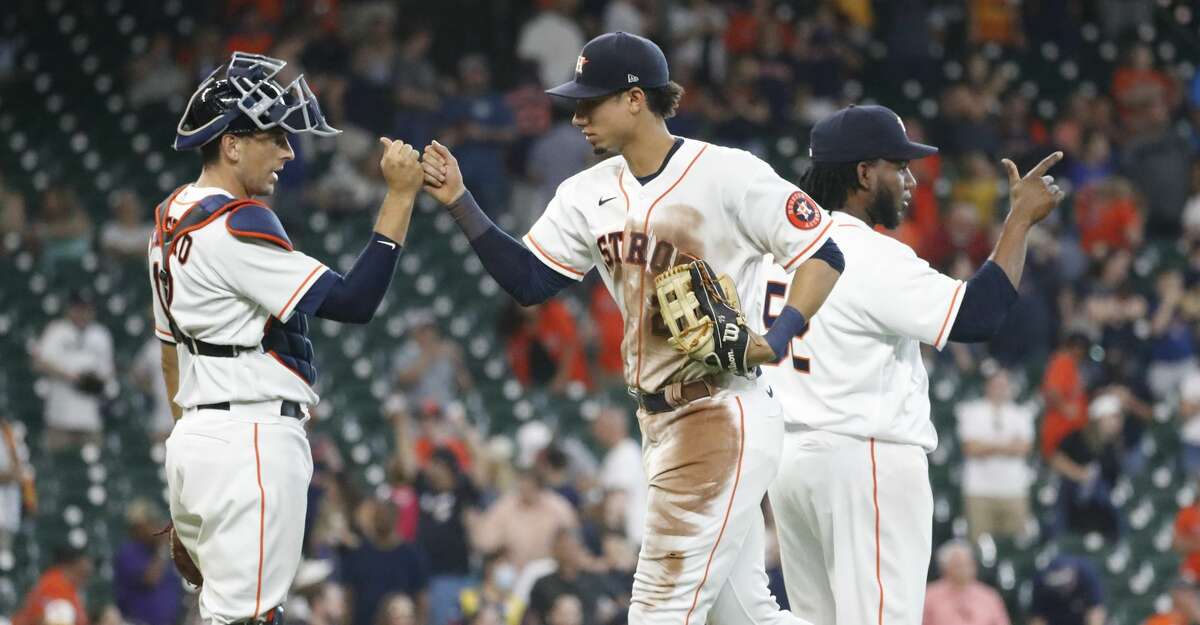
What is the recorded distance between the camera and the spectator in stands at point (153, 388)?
482 inches

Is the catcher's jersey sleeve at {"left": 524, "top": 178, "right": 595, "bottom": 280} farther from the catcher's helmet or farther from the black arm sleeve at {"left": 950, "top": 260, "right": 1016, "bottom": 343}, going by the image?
the black arm sleeve at {"left": 950, "top": 260, "right": 1016, "bottom": 343}

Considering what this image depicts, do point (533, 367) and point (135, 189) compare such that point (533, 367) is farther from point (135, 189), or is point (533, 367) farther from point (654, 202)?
point (654, 202)

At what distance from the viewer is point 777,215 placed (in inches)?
199

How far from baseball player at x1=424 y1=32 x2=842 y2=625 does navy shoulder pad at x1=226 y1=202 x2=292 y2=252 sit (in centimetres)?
48

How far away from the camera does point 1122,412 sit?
13.0 m

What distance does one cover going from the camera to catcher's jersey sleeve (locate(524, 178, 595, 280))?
535cm

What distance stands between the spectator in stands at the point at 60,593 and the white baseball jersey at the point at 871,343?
5108 mm

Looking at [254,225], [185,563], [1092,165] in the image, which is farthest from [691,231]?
[1092,165]

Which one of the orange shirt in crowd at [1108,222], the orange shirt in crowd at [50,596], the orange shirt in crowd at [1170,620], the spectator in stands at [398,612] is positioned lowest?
the orange shirt in crowd at [1170,620]

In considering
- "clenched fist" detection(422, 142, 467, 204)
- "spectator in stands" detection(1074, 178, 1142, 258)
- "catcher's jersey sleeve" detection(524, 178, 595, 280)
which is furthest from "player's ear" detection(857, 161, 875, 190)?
"spectator in stands" detection(1074, 178, 1142, 258)

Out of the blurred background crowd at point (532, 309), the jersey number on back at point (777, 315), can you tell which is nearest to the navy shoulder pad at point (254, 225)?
the jersey number on back at point (777, 315)

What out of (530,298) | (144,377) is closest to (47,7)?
(144,377)

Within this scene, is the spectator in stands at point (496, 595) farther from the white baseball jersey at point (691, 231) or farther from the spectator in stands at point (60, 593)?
the white baseball jersey at point (691, 231)

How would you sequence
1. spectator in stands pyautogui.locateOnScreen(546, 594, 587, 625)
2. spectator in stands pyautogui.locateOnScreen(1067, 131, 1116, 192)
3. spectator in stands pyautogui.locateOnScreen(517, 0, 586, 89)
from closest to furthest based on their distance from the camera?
spectator in stands pyautogui.locateOnScreen(546, 594, 587, 625)
spectator in stands pyautogui.locateOnScreen(1067, 131, 1116, 192)
spectator in stands pyautogui.locateOnScreen(517, 0, 586, 89)
